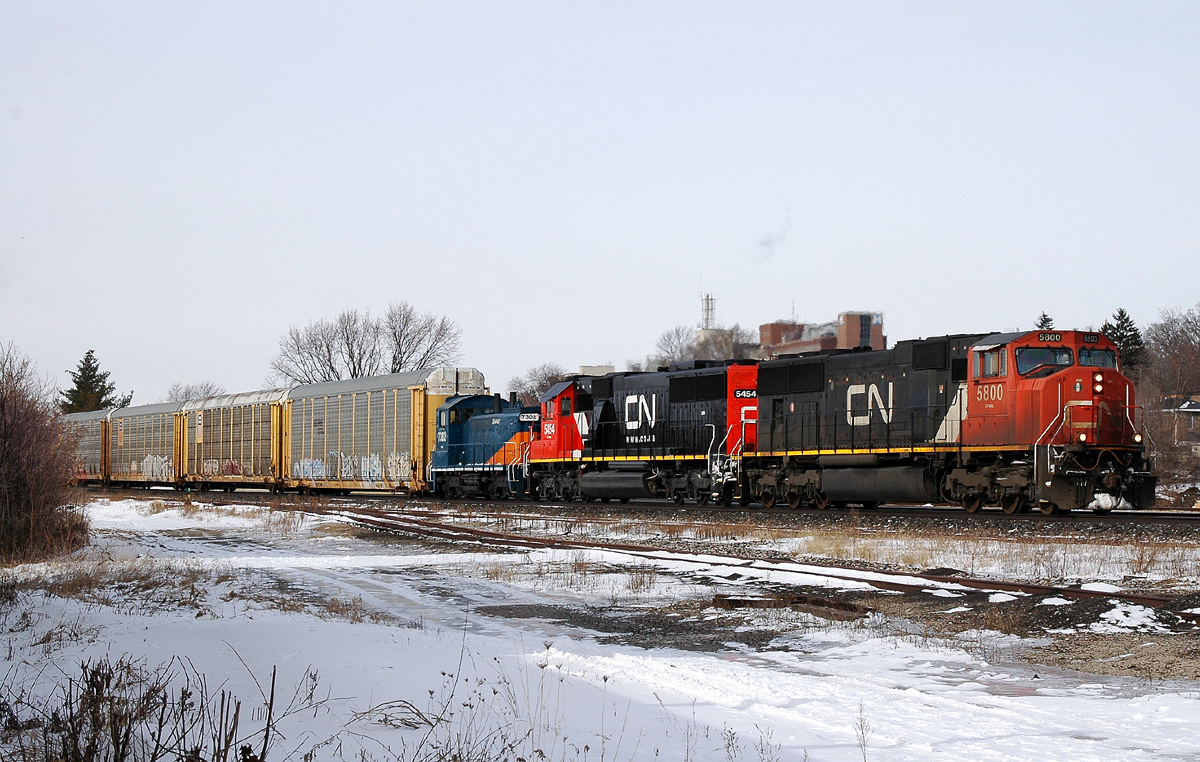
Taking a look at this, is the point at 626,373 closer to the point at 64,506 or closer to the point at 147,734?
the point at 64,506

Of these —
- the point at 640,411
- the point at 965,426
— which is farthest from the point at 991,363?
the point at 640,411

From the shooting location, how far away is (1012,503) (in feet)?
63.3

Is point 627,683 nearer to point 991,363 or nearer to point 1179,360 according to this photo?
point 991,363

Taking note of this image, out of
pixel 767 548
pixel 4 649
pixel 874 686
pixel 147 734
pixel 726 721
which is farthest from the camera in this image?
pixel 767 548

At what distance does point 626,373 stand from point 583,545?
12559 millimetres

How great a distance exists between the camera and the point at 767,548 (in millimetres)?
16562

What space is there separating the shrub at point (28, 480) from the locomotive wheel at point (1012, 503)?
16.0m

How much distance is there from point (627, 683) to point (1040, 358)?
1428cm

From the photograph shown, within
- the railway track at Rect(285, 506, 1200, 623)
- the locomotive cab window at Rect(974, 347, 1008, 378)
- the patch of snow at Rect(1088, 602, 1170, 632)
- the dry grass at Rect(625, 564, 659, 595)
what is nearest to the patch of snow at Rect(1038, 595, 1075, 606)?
the railway track at Rect(285, 506, 1200, 623)

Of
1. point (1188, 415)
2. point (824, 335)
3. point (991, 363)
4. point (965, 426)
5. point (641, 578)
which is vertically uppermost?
point (824, 335)

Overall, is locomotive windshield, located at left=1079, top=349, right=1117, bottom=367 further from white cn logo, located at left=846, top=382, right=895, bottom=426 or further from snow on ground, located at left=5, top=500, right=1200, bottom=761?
snow on ground, located at left=5, top=500, right=1200, bottom=761

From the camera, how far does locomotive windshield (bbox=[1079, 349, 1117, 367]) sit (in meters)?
18.9

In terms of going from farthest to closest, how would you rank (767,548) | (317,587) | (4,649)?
(767,548) → (317,587) → (4,649)

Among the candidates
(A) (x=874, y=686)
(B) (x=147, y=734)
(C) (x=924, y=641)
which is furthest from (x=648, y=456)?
(B) (x=147, y=734)
